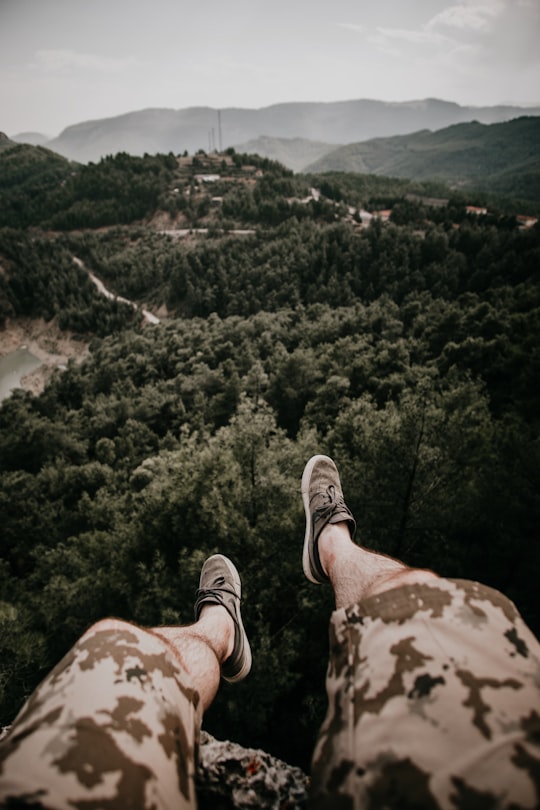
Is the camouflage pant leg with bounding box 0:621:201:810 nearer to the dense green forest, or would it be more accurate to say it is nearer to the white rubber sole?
the white rubber sole

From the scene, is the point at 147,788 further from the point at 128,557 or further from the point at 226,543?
the point at 128,557

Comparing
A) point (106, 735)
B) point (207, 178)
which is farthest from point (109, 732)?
point (207, 178)

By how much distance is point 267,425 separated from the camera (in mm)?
13312

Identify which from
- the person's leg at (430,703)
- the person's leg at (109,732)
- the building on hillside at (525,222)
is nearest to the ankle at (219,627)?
the person's leg at (109,732)

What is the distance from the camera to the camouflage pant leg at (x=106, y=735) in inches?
65.9

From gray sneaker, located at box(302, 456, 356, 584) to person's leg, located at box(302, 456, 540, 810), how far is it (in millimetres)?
2656

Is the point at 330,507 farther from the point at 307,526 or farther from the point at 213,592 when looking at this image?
the point at 213,592

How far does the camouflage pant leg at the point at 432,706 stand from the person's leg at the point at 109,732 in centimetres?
84

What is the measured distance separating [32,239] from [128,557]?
109 metres

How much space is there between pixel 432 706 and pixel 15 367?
3306 inches

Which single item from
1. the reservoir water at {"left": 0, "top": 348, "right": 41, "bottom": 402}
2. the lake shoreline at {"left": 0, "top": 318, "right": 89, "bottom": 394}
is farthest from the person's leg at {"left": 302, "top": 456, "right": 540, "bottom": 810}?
the lake shoreline at {"left": 0, "top": 318, "right": 89, "bottom": 394}

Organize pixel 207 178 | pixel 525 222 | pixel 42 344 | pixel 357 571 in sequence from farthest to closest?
pixel 207 178, pixel 42 344, pixel 525 222, pixel 357 571

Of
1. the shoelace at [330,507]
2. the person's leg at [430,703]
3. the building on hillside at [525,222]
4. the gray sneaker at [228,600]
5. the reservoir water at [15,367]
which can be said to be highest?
the building on hillside at [525,222]

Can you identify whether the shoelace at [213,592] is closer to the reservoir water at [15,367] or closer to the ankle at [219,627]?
the ankle at [219,627]
